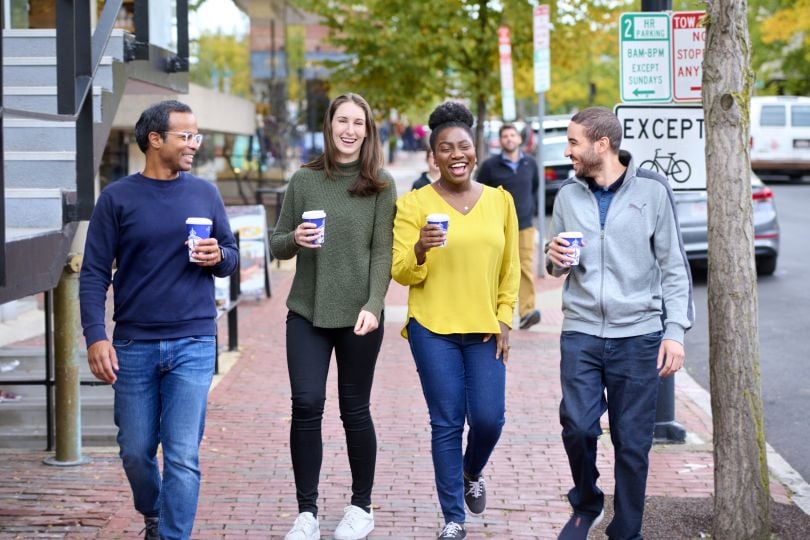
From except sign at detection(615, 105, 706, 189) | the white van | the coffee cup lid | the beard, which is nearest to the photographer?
the coffee cup lid

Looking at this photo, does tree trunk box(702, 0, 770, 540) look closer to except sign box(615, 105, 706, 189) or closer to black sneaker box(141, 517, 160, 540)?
except sign box(615, 105, 706, 189)

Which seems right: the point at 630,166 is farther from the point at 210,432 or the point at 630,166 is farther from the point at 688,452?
the point at 210,432

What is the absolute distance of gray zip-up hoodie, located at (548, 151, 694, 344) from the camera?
492cm

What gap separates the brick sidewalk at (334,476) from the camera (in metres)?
5.78

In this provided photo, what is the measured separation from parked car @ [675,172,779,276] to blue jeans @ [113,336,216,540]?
35.7 feet

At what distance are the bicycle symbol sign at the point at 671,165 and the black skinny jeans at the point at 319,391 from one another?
2534 millimetres

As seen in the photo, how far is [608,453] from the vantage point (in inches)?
281

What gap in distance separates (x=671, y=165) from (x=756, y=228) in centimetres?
887

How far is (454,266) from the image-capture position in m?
5.21

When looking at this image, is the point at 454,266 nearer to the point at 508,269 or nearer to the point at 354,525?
the point at 508,269

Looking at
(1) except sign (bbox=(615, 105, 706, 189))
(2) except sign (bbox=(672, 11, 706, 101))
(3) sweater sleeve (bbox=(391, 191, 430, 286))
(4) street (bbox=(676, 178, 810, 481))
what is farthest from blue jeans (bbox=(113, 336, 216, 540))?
(4) street (bbox=(676, 178, 810, 481))

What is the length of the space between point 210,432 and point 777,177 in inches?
1210

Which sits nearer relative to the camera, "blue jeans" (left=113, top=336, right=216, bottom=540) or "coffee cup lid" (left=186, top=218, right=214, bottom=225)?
"coffee cup lid" (left=186, top=218, right=214, bottom=225)

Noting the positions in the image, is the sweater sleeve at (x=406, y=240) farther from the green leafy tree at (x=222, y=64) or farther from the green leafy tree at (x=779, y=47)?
the green leafy tree at (x=779, y=47)
